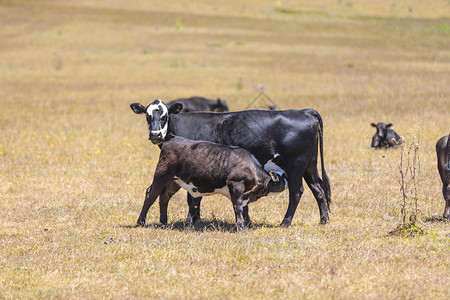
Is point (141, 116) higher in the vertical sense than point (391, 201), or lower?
higher

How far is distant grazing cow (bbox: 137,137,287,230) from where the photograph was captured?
9.95 m

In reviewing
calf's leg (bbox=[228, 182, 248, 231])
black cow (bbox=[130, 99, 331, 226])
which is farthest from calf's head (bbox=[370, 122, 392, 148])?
calf's leg (bbox=[228, 182, 248, 231])

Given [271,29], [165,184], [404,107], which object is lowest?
[165,184]

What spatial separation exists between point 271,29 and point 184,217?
49.3 metres

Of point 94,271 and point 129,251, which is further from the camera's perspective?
point 129,251

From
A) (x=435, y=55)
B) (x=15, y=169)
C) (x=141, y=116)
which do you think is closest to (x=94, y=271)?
(x=15, y=169)

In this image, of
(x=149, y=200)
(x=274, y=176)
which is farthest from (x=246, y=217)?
(x=149, y=200)

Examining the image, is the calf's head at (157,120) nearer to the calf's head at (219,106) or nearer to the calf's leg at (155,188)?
the calf's leg at (155,188)

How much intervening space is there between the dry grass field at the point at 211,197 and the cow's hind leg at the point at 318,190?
0.35 metres

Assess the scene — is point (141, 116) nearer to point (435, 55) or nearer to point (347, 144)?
point (347, 144)

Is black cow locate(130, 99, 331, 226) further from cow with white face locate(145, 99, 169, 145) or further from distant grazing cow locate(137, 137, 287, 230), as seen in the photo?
distant grazing cow locate(137, 137, 287, 230)

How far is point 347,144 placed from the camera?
18.8 metres

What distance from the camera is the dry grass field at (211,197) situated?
7.50m

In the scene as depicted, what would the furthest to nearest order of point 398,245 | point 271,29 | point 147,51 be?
point 271,29, point 147,51, point 398,245
